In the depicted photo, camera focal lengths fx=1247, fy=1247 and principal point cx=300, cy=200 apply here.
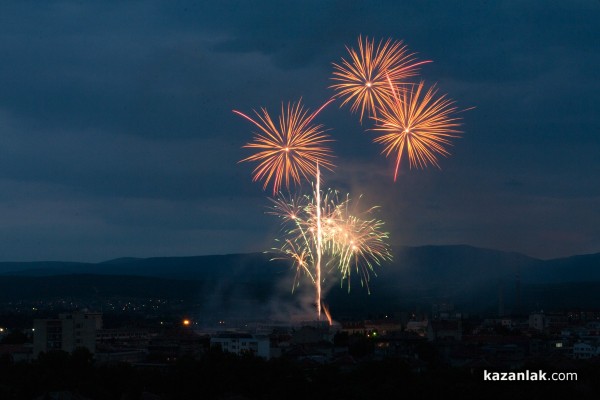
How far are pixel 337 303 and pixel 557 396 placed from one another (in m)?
108

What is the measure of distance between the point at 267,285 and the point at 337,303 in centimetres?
2219

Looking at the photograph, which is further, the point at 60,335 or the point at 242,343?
the point at 242,343

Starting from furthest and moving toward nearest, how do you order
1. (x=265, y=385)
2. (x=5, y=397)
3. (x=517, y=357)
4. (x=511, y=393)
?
(x=517, y=357) → (x=265, y=385) → (x=5, y=397) → (x=511, y=393)

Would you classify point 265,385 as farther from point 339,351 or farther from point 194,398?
point 339,351

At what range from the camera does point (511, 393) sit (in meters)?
33.5

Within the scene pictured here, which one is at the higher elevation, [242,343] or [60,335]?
[60,335]

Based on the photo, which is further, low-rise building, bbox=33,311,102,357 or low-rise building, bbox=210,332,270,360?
low-rise building, bbox=33,311,102,357

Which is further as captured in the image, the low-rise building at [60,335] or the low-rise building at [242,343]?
the low-rise building at [60,335]

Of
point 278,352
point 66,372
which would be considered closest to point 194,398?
point 66,372

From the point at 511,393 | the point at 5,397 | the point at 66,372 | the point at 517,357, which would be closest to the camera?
the point at 511,393

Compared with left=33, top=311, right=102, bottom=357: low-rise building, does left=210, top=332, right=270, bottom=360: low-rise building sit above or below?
below

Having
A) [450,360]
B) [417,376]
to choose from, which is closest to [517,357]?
[450,360]

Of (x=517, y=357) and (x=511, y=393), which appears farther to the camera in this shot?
(x=517, y=357)

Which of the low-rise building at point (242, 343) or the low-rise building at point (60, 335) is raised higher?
the low-rise building at point (60, 335)
